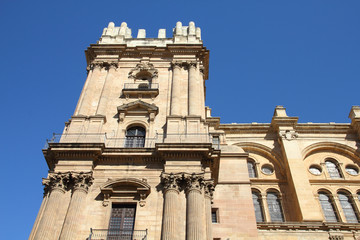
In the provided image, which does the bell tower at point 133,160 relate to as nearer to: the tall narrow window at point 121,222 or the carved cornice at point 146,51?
the tall narrow window at point 121,222

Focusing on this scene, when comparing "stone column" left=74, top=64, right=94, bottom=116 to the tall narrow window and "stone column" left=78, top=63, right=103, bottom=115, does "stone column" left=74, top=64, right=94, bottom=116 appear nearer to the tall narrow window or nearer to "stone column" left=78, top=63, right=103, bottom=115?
"stone column" left=78, top=63, right=103, bottom=115

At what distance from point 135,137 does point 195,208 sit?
23.6 feet

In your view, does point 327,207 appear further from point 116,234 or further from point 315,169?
point 116,234

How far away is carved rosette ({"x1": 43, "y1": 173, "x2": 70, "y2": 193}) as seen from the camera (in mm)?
19703

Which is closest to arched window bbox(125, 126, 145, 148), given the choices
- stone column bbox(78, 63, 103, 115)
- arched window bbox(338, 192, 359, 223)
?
stone column bbox(78, 63, 103, 115)

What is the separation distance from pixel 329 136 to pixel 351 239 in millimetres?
10326

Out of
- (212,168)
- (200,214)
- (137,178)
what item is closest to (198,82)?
(212,168)

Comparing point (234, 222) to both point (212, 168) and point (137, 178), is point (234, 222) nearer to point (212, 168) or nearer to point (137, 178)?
point (212, 168)

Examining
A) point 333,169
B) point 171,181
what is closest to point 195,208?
point 171,181

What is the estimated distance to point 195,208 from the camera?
18.4m

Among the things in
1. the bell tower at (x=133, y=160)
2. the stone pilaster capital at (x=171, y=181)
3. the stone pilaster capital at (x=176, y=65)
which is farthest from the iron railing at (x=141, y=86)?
the stone pilaster capital at (x=171, y=181)

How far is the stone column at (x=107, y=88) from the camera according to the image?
25300 millimetres

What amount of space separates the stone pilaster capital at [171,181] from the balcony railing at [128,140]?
293 cm

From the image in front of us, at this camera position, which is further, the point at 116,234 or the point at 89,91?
the point at 89,91
